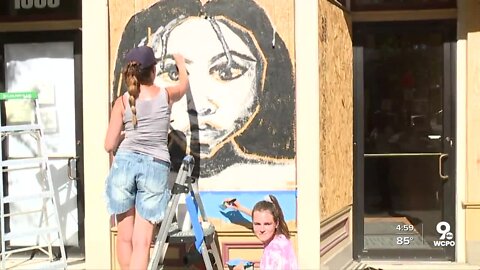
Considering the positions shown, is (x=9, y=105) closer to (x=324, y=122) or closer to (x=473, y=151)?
(x=324, y=122)

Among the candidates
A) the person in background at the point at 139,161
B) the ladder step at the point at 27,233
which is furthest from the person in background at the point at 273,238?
the ladder step at the point at 27,233

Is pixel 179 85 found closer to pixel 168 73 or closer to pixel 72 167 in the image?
pixel 168 73

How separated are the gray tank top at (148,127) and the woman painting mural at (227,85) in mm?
722

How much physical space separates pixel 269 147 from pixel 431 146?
1866mm

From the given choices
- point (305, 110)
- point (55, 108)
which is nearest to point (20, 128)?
point (55, 108)

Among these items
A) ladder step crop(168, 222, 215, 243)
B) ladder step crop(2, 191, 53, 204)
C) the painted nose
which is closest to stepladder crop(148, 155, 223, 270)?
ladder step crop(168, 222, 215, 243)

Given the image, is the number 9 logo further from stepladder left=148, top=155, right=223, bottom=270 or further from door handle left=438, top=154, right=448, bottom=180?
stepladder left=148, top=155, right=223, bottom=270

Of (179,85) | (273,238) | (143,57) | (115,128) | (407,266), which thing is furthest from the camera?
(407,266)

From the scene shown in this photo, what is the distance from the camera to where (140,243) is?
4.68 meters

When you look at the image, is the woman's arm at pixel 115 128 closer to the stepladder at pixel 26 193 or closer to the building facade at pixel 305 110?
the building facade at pixel 305 110

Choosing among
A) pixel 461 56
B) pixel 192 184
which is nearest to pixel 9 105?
pixel 192 184

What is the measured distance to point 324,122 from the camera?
5.51 meters

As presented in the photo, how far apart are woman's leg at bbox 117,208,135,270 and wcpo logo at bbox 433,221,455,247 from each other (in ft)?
10.1

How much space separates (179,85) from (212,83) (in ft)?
1.74
